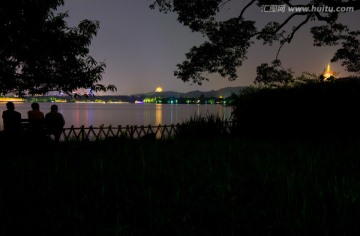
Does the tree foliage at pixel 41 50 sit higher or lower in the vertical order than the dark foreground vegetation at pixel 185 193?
higher

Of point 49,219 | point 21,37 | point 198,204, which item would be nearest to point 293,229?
point 198,204

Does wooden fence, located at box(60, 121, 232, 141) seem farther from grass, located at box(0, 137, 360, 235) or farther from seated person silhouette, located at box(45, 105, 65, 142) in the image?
grass, located at box(0, 137, 360, 235)

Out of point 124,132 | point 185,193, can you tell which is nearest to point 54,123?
point 124,132

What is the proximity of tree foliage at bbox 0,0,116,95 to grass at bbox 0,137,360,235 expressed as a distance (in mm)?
5951

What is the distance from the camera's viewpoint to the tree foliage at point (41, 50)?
10969mm

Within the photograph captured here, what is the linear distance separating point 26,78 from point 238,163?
376 inches

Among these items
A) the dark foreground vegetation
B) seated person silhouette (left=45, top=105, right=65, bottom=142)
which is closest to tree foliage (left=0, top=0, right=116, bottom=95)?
seated person silhouette (left=45, top=105, right=65, bottom=142)

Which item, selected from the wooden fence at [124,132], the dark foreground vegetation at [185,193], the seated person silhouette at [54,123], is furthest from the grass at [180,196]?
the wooden fence at [124,132]

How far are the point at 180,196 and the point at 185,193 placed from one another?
0.42 feet

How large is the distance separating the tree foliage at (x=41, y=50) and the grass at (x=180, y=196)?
5.95 m

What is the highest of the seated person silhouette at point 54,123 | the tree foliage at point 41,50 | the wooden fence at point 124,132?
the tree foliage at point 41,50

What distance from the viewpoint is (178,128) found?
14492 mm

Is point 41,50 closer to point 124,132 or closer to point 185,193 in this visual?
point 124,132

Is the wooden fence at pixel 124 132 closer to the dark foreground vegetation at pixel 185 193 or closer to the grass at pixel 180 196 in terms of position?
the dark foreground vegetation at pixel 185 193
